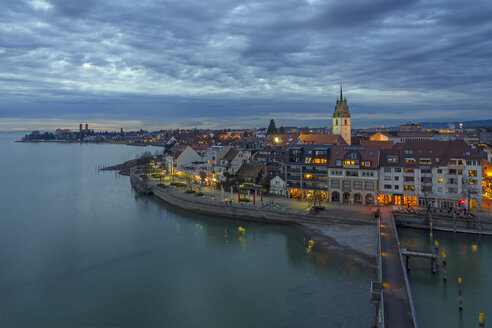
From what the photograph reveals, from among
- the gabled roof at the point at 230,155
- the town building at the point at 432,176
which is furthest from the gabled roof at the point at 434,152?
the gabled roof at the point at 230,155

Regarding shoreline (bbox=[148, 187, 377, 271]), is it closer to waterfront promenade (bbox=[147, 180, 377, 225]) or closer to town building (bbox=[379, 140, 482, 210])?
waterfront promenade (bbox=[147, 180, 377, 225])

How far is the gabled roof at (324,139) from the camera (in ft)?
231

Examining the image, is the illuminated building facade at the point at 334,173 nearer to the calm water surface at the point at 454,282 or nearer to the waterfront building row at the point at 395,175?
the waterfront building row at the point at 395,175

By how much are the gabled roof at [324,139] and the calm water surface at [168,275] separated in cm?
3769

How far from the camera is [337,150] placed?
44.9 m

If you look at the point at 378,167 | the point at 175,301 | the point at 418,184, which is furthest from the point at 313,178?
the point at 175,301

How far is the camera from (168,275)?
26.5m

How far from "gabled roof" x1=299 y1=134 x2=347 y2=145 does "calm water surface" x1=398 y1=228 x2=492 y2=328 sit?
38.0 metres

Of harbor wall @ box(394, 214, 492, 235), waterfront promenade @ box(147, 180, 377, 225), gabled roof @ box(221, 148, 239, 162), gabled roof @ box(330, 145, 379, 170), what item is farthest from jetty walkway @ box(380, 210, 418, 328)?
gabled roof @ box(221, 148, 239, 162)

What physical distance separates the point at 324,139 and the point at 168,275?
54.1 meters

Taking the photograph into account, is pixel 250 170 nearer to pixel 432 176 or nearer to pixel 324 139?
pixel 432 176

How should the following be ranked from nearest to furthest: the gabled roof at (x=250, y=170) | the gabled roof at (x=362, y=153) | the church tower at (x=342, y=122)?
the gabled roof at (x=362, y=153)
the gabled roof at (x=250, y=170)
the church tower at (x=342, y=122)

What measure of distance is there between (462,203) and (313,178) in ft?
58.4

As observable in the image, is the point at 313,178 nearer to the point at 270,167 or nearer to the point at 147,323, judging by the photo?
the point at 270,167
